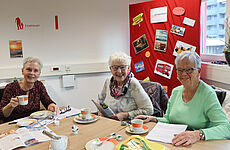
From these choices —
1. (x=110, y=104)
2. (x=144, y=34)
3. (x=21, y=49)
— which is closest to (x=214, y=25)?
(x=144, y=34)

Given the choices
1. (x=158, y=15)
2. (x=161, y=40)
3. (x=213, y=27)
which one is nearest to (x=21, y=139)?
(x=161, y=40)

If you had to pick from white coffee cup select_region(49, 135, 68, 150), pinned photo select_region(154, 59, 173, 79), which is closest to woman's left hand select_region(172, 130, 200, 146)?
white coffee cup select_region(49, 135, 68, 150)

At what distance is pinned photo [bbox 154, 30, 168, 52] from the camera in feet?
10.7

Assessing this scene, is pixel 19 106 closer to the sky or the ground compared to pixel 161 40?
closer to the ground

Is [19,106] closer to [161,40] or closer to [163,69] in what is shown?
[163,69]

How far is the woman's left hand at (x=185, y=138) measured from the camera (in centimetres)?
133

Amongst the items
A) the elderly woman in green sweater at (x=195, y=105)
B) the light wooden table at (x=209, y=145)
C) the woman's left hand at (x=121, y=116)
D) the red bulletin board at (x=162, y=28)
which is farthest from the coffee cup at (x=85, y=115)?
the red bulletin board at (x=162, y=28)

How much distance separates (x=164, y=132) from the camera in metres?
1.52

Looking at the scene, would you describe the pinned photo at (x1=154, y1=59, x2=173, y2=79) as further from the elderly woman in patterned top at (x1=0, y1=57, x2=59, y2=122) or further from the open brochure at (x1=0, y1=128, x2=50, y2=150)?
the open brochure at (x1=0, y1=128, x2=50, y2=150)

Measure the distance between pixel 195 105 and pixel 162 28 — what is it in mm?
1921

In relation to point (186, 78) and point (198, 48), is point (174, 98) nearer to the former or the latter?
point (186, 78)

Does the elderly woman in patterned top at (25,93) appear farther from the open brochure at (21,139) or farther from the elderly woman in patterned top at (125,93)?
the elderly woman in patterned top at (125,93)

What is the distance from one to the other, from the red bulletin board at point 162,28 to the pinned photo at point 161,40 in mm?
49

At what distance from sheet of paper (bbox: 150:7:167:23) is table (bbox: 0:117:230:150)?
2.03 metres
